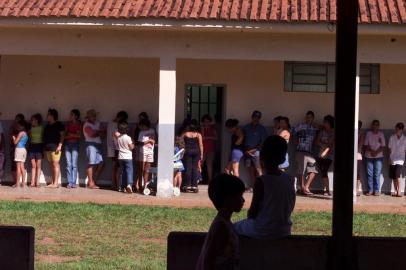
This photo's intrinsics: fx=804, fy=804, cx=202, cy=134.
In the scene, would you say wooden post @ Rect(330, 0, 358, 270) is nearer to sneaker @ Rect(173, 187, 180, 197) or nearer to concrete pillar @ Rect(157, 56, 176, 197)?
concrete pillar @ Rect(157, 56, 176, 197)

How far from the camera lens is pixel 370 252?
7074 mm

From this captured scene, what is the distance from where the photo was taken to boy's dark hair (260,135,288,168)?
6348mm

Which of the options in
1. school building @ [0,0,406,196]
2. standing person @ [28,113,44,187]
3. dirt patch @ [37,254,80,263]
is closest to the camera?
dirt patch @ [37,254,80,263]

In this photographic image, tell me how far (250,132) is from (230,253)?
1153 centimetres

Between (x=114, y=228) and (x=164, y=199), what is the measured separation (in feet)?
11.1

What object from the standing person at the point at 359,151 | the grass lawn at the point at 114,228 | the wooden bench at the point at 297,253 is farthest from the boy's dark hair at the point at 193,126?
the wooden bench at the point at 297,253

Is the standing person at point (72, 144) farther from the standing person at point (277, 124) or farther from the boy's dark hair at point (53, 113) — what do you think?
the standing person at point (277, 124)

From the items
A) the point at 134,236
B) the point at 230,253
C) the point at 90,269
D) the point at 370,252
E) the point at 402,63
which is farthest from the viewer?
the point at 402,63

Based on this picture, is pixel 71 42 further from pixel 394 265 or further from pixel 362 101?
pixel 394 265

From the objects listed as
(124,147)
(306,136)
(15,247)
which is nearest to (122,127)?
(124,147)

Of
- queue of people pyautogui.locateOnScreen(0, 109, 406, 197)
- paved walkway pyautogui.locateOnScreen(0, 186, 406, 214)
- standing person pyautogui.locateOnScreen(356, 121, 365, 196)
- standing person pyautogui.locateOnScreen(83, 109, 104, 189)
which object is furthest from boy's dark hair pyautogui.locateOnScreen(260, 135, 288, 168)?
standing person pyautogui.locateOnScreen(83, 109, 104, 189)

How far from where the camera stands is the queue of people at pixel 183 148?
16750 millimetres

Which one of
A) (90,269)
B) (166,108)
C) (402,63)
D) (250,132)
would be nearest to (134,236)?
(90,269)

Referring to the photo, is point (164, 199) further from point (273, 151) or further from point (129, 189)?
point (273, 151)
